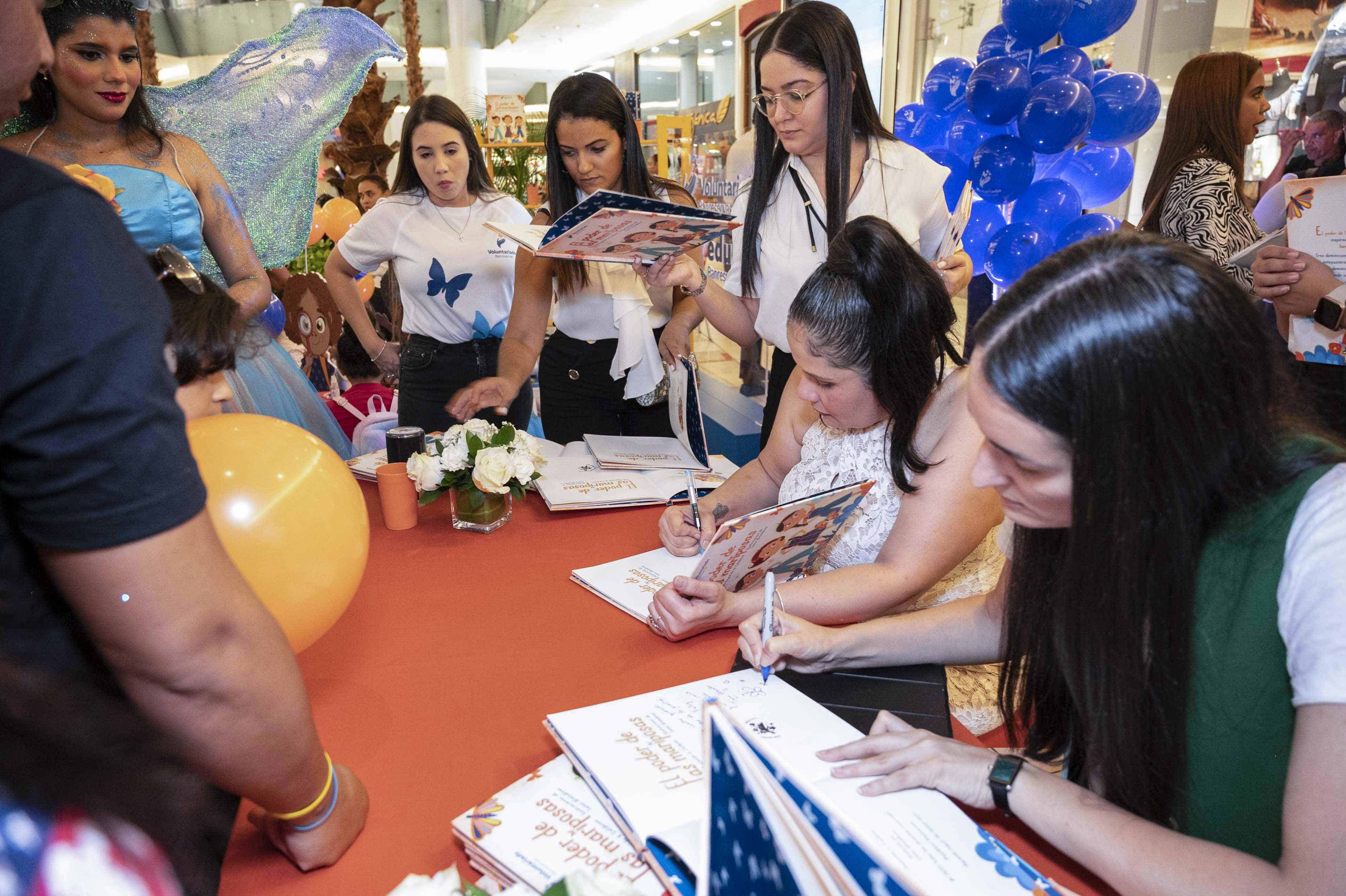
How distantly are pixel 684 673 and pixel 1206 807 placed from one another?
0.63 meters

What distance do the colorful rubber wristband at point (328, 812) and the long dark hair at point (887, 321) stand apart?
955mm

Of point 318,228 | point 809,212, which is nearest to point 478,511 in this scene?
point 809,212

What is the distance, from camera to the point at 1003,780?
871 millimetres

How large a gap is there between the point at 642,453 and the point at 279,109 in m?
1.69

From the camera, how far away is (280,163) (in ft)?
9.02

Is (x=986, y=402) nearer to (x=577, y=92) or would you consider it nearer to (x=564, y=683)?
(x=564, y=683)

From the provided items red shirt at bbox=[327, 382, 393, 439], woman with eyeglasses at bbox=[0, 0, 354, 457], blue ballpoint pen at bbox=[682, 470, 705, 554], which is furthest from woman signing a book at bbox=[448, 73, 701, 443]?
red shirt at bbox=[327, 382, 393, 439]

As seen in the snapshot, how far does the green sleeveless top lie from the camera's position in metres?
0.79

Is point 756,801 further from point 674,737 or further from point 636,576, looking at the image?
point 636,576

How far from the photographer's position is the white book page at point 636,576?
4.58ft

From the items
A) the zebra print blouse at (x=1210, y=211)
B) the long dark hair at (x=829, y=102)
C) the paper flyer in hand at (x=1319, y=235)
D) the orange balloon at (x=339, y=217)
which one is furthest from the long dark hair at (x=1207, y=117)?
the orange balloon at (x=339, y=217)

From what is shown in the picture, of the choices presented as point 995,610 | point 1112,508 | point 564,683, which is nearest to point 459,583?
point 564,683

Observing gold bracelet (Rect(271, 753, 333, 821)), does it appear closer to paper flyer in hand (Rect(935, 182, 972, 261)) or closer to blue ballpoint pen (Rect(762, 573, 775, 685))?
blue ballpoint pen (Rect(762, 573, 775, 685))

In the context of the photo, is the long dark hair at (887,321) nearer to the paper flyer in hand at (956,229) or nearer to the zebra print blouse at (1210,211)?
the paper flyer in hand at (956,229)
